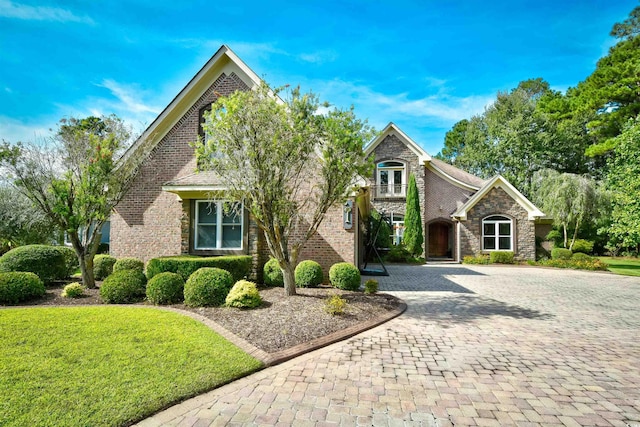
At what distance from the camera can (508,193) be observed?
66.7 ft

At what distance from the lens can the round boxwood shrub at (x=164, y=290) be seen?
301 inches

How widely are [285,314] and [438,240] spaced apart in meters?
20.2

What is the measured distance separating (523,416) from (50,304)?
9.82m

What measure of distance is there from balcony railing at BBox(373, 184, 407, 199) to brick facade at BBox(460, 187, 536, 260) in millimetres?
4573

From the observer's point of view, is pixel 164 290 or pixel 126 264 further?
pixel 126 264

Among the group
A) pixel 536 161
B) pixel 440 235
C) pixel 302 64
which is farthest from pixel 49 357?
pixel 536 161

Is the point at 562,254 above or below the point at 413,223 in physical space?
below

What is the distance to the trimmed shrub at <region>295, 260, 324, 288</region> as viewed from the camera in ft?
31.8

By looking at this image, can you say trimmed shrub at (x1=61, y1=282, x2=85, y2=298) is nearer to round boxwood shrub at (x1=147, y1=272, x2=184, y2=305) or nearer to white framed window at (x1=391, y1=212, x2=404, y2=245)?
round boxwood shrub at (x1=147, y1=272, x2=184, y2=305)

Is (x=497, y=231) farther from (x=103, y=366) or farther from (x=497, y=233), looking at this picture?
(x=103, y=366)

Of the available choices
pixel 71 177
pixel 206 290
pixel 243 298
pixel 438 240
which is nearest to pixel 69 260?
pixel 71 177

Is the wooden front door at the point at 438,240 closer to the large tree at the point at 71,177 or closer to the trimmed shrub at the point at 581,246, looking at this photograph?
the trimmed shrub at the point at 581,246

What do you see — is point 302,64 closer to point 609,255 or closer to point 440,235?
point 440,235

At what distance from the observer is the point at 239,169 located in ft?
24.0
